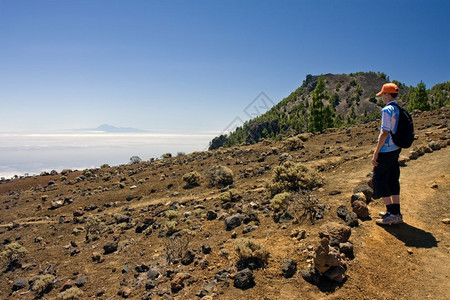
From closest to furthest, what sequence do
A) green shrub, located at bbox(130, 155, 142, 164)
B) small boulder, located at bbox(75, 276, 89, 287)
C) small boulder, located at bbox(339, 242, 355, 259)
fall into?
small boulder, located at bbox(339, 242, 355, 259) → small boulder, located at bbox(75, 276, 89, 287) → green shrub, located at bbox(130, 155, 142, 164)

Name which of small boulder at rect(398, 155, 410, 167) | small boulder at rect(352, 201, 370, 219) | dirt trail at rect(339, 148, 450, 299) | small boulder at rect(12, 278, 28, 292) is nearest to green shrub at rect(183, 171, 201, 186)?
small boulder at rect(12, 278, 28, 292)

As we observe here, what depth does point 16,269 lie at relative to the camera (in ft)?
33.2

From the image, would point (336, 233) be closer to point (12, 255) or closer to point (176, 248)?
point (176, 248)

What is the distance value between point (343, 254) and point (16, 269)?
1203cm

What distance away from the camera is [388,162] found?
18.4ft

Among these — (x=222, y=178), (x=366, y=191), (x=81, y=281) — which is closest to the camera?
(x=366, y=191)

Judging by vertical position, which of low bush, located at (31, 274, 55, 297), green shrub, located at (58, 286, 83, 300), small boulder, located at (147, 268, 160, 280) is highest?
small boulder, located at (147, 268, 160, 280)

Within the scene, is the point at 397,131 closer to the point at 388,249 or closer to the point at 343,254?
the point at 388,249

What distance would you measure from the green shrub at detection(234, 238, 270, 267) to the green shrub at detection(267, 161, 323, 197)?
456cm

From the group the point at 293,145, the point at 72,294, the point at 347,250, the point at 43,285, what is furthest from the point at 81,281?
the point at 293,145

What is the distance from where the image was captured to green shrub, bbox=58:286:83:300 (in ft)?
22.4

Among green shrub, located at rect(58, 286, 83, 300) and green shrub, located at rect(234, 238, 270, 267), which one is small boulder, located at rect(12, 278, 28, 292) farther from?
green shrub, located at rect(234, 238, 270, 267)

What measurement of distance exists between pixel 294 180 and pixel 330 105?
103m

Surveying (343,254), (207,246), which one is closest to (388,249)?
(343,254)
